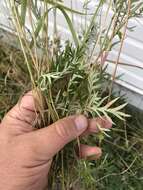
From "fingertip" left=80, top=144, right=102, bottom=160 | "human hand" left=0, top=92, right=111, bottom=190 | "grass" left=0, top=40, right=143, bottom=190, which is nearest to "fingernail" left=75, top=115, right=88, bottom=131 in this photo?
"human hand" left=0, top=92, right=111, bottom=190

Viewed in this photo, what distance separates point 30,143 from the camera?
45.3 inches

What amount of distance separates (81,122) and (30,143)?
0.16 metres

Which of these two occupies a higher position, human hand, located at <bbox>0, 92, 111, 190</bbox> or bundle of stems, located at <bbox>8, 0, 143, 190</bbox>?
bundle of stems, located at <bbox>8, 0, 143, 190</bbox>

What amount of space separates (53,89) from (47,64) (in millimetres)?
71

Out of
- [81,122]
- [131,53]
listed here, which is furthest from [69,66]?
[131,53]

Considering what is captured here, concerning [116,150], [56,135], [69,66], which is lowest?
[116,150]

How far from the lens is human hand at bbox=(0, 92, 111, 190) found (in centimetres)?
109

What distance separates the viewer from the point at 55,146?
1.11 meters

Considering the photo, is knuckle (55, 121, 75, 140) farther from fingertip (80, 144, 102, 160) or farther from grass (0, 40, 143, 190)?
grass (0, 40, 143, 190)

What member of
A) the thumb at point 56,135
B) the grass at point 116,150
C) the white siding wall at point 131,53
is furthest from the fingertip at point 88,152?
the white siding wall at point 131,53

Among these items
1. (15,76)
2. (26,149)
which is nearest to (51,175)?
(26,149)

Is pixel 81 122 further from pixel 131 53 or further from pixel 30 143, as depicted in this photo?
pixel 131 53

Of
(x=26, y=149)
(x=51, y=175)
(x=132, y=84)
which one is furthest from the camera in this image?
(x=132, y=84)

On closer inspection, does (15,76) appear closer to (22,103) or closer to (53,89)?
(22,103)
